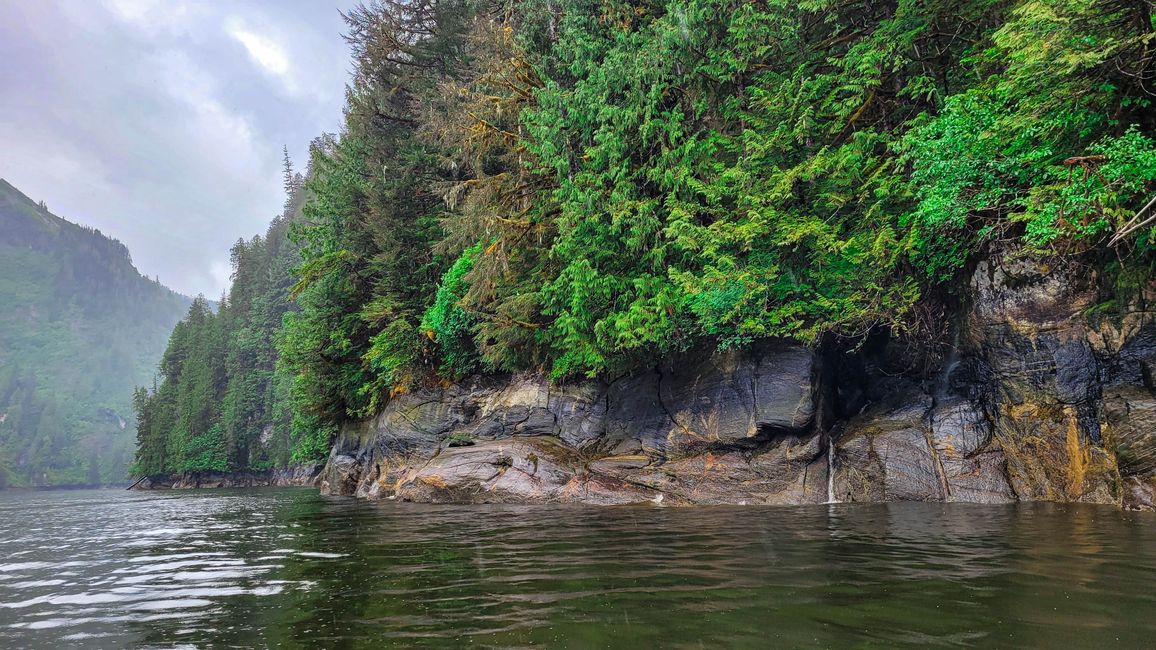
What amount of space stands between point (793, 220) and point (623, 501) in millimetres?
7697

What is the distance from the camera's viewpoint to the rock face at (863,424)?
10477 millimetres

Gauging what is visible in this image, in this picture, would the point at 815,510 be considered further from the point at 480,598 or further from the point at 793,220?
the point at 480,598

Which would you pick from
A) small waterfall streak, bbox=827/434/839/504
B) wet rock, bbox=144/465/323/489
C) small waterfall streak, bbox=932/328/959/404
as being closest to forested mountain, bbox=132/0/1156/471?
small waterfall streak, bbox=932/328/959/404

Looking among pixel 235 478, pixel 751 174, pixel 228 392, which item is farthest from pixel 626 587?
pixel 235 478

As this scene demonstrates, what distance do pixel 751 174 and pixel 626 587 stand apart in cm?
1137

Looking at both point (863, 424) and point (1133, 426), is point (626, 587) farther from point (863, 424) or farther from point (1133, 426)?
point (863, 424)

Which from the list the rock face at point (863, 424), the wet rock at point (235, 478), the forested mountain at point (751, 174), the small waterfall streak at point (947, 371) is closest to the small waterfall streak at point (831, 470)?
the rock face at point (863, 424)

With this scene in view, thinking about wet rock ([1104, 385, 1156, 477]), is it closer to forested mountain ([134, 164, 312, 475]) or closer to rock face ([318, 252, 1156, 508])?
rock face ([318, 252, 1156, 508])

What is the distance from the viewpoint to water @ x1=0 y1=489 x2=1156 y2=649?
11.0ft

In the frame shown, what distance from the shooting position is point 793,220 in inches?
510

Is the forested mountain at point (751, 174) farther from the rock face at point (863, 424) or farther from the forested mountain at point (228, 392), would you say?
the forested mountain at point (228, 392)

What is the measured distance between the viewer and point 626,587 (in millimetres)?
4574

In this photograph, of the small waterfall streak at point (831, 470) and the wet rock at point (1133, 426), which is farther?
the small waterfall streak at point (831, 470)

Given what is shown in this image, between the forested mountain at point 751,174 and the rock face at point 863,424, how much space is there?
105cm
